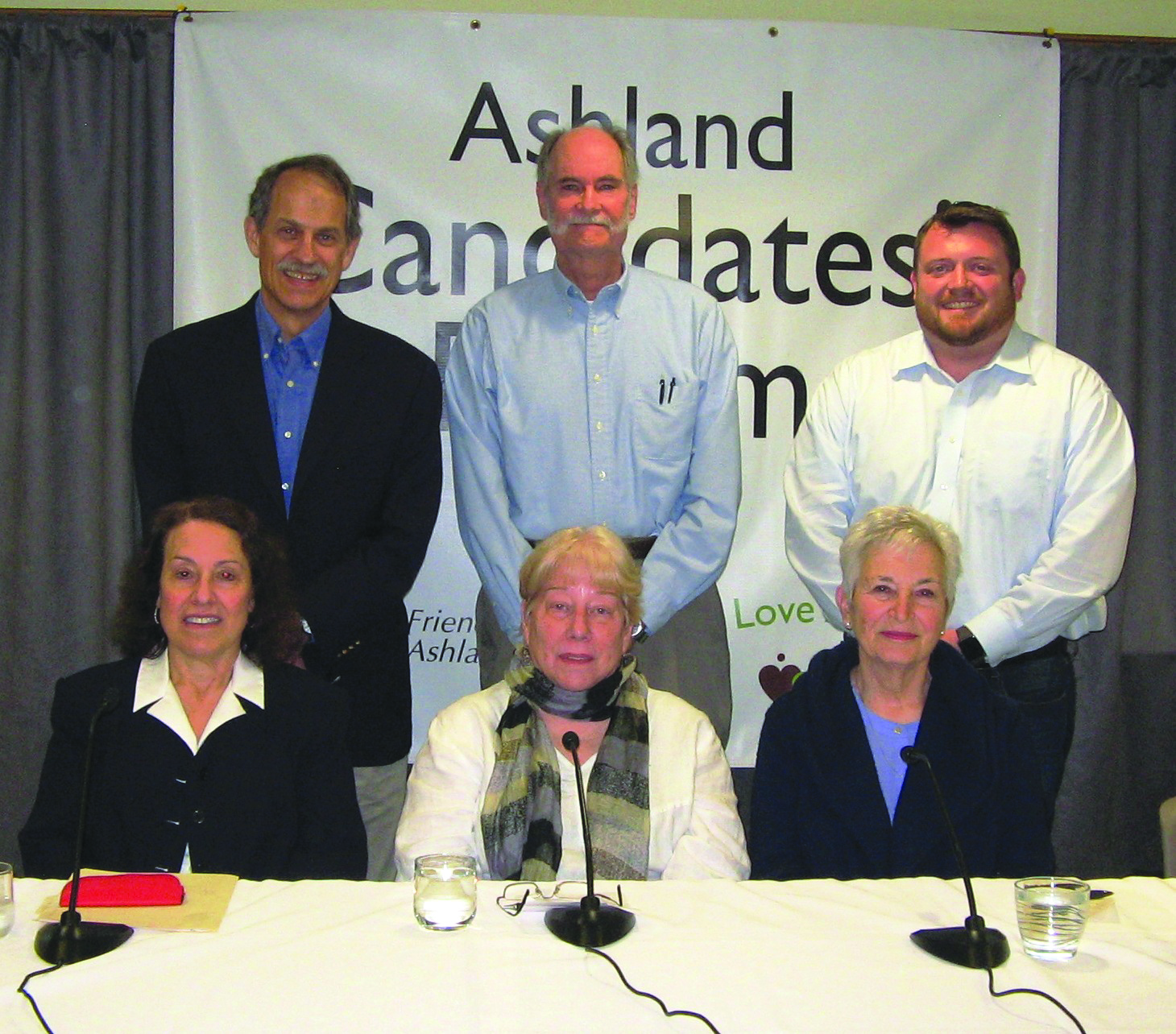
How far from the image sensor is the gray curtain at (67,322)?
343 centimetres

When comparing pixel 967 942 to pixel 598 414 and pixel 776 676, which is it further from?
pixel 776 676

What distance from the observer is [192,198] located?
11.2 feet

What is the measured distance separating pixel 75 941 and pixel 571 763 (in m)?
0.94

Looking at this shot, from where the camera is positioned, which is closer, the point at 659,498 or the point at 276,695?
the point at 276,695

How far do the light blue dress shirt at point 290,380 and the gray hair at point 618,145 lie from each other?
64 cm

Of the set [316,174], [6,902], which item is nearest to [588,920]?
[6,902]

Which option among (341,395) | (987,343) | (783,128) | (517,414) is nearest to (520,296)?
(517,414)

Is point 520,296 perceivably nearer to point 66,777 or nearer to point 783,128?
point 783,128

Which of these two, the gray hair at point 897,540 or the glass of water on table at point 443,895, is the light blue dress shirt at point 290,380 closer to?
the gray hair at point 897,540

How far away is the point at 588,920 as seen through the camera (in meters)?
1.65

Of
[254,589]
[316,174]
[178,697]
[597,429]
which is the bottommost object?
[178,697]

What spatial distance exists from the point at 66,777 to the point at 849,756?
4.55ft

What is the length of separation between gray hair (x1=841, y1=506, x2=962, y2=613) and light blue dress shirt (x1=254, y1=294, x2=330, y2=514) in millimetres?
1283

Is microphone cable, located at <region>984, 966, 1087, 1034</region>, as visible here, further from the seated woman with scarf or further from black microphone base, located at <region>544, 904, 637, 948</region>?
the seated woman with scarf
